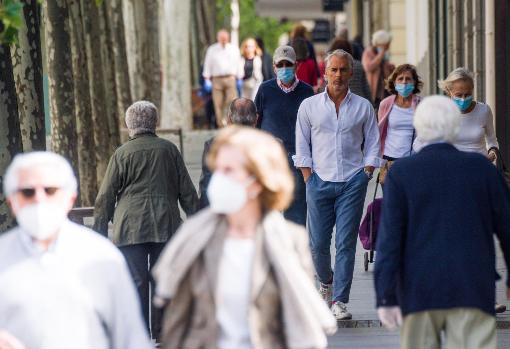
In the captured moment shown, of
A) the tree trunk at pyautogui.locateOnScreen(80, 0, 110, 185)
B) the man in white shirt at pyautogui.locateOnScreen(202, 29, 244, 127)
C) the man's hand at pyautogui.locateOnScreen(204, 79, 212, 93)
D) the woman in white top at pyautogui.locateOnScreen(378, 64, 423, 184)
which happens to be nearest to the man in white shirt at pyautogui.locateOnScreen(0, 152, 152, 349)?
the woman in white top at pyautogui.locateOnScreen(378, 64, 423, 184)

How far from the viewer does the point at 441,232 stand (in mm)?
6867

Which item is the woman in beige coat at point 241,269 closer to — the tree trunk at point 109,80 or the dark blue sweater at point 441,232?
the dark blue sweater at point 441,232

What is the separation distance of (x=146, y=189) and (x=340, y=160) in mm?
1612

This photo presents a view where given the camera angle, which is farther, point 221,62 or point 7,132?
point 221,62

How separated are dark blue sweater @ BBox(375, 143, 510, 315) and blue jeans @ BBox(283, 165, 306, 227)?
465 cm

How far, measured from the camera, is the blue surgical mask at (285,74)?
1201 centimetres

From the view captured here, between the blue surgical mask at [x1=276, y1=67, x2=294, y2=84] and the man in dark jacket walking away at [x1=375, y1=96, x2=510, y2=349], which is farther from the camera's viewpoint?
the blue surgical mask at [x1=276, y1=67, x2=294, y2=84]

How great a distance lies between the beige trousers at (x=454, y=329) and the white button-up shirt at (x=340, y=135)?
3787 millimetres

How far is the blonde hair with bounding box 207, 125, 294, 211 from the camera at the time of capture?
5.51 metres

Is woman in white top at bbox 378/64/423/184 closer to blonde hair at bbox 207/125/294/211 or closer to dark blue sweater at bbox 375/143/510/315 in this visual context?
dark blue sweater at bbox 375/143/510/315

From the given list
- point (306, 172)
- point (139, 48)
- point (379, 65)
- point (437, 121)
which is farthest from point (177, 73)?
point (437, 121)

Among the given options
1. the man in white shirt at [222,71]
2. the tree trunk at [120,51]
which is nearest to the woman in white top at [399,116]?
the tree trunk at [120,51]

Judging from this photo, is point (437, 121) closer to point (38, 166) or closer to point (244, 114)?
point (38, 166)

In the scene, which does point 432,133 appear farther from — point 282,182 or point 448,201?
point 282,182
